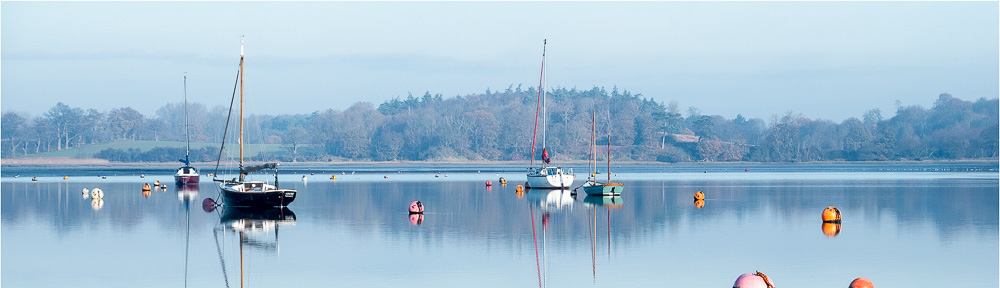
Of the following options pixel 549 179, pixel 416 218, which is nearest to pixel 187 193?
pixel 549 179

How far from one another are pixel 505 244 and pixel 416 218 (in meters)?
13.0

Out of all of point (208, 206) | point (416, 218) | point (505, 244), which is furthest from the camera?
point (208, 206)

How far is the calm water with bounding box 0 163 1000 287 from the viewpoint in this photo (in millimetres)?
29984

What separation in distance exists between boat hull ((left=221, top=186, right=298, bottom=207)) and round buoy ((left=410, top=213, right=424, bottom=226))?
18.3ft

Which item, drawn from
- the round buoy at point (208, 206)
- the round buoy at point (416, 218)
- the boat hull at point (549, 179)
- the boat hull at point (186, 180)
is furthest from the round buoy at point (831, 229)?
the boat hull at point (186, 180)

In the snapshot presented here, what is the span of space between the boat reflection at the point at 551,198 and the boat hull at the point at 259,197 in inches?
508

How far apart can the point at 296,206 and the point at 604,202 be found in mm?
17005

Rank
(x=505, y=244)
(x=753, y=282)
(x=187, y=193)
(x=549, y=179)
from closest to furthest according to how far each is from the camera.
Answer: (x=753, y=282)
(x=505, y=244)
(x=187, y=193)
(x=549, y=179)

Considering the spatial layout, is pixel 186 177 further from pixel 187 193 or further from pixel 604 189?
pixel 604 189

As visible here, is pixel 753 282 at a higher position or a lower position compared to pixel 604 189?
lower

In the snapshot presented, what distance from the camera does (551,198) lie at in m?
69.1

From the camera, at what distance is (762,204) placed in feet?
205

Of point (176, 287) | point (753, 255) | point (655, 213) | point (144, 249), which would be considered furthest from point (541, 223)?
point (176, 287)

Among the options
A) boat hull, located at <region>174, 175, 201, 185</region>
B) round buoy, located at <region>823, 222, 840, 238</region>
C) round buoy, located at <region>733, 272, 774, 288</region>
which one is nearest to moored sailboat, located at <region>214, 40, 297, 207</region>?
round buoy, located at <region>823, 222, 840, 238</region>
